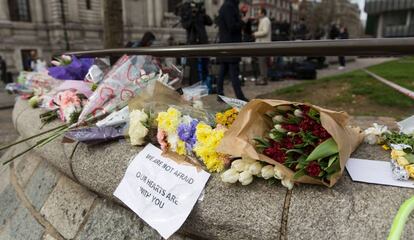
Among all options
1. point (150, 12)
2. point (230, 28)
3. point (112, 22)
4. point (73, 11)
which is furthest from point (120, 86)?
point (150, 12)

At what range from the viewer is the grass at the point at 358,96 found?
572 cm

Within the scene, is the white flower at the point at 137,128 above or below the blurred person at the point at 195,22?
below

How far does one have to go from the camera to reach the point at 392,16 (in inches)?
2318

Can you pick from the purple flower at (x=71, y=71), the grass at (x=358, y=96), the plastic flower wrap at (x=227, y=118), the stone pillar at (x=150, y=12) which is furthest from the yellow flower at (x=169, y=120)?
the stone pillar at (x=150, y=12)

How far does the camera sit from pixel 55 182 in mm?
2654

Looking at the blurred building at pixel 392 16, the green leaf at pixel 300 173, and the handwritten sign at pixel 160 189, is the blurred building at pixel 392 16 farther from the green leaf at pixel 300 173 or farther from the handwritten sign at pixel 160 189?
the green leaf at pixel 300 173

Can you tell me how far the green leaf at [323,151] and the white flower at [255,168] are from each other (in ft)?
0.77

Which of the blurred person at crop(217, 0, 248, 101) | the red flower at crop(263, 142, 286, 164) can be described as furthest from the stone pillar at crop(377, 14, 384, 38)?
the red flower at crop(263, 142, 286, 164)

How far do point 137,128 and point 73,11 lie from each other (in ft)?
96.8

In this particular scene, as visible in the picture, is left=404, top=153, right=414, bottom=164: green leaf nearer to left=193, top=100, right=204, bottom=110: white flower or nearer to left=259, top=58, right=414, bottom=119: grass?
left=193, top=100, right=204, bottom=110: white flower

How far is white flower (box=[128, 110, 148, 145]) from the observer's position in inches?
81.0

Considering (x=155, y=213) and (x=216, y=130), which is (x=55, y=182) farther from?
(x=216, y=130)

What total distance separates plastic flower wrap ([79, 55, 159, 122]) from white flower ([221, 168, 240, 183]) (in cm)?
112

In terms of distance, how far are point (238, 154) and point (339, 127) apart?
0.42 m
